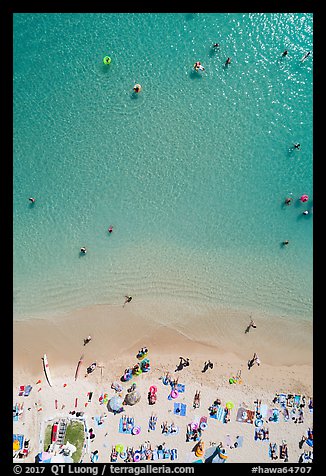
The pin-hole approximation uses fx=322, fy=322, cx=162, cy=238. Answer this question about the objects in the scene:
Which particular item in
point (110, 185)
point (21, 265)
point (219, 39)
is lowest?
point (21, 265)

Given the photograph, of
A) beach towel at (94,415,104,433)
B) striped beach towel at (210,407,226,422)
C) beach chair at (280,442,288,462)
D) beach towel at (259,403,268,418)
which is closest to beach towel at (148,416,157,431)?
beach towel at (94,415,104,433)

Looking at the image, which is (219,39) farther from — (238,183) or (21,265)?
(21,265)

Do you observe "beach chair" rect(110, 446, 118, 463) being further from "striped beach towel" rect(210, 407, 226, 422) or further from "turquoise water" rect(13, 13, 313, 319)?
"turquoise water" rect(13, 13, 313, 319)

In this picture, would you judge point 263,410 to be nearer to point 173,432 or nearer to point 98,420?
point 173,432

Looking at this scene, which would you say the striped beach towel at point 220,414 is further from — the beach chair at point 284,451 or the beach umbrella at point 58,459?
the beach umbrella at point 58,459

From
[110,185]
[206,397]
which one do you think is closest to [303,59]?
[110,185]
